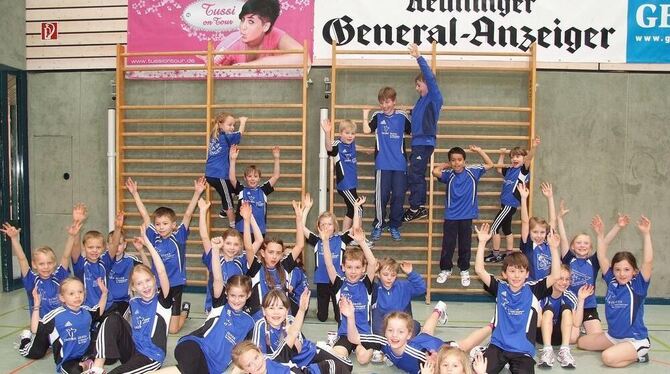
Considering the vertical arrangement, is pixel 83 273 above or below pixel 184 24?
below

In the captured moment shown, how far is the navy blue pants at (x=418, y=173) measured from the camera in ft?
19.7

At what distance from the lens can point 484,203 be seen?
6.58 metres

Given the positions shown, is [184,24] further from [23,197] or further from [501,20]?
[501,20]

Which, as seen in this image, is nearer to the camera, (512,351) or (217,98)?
(512,351)

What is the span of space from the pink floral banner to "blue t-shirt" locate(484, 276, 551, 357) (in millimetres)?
3679

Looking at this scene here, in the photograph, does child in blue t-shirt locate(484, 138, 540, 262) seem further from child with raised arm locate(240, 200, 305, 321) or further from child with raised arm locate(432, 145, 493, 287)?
child with raised arm locate(240, 200, 305, 321)

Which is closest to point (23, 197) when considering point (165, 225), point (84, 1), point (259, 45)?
point (84, 1)

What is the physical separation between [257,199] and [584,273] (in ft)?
10.8

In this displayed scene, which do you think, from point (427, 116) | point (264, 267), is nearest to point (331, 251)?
point (264, 267)

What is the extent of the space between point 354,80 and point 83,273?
3.50 metres

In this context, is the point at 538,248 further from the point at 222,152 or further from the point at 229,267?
the point at 222,152

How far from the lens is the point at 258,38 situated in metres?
6.62

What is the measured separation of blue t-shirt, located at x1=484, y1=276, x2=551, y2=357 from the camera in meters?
3.97

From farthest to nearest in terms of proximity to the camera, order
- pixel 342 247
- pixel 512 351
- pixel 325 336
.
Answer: pixel 342 247, pixel 325 336, pixel 512 351
